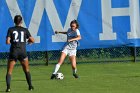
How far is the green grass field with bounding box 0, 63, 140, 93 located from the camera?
12.4m

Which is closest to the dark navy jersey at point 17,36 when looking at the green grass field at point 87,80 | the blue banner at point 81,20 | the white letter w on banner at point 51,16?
the green grass field at point 87,80

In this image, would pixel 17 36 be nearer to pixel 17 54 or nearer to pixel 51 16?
pixel 17 54

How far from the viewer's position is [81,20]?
20.7m

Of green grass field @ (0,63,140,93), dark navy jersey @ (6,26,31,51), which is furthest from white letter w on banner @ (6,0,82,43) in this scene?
dark navy jersey @ (6,26,31,51)

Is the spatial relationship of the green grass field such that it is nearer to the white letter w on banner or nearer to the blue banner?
the blue banner

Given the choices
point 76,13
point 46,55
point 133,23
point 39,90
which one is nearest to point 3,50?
point 46,55

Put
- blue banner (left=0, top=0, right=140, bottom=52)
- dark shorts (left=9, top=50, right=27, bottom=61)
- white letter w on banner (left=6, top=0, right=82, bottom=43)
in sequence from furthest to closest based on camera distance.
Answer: white letter w on banner (left=6, top=0, right=82, bottom=43), blue banner (left=0, top=0, right=140, bottom=52), dark shorts (left=9, top=50, right=27, bottom=61)

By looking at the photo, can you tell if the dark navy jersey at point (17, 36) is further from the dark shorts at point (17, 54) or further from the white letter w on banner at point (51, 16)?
the white letter w on banner at point (51, 16)

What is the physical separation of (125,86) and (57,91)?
1850mm

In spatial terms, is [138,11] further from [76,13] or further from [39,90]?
[39,90]

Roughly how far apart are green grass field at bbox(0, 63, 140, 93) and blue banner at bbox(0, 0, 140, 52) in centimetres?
101

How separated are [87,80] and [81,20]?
632 cm

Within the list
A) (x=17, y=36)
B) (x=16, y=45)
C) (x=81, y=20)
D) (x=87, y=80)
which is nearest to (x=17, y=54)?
(x=16, y=45)

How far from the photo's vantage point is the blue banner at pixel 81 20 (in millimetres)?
20297
